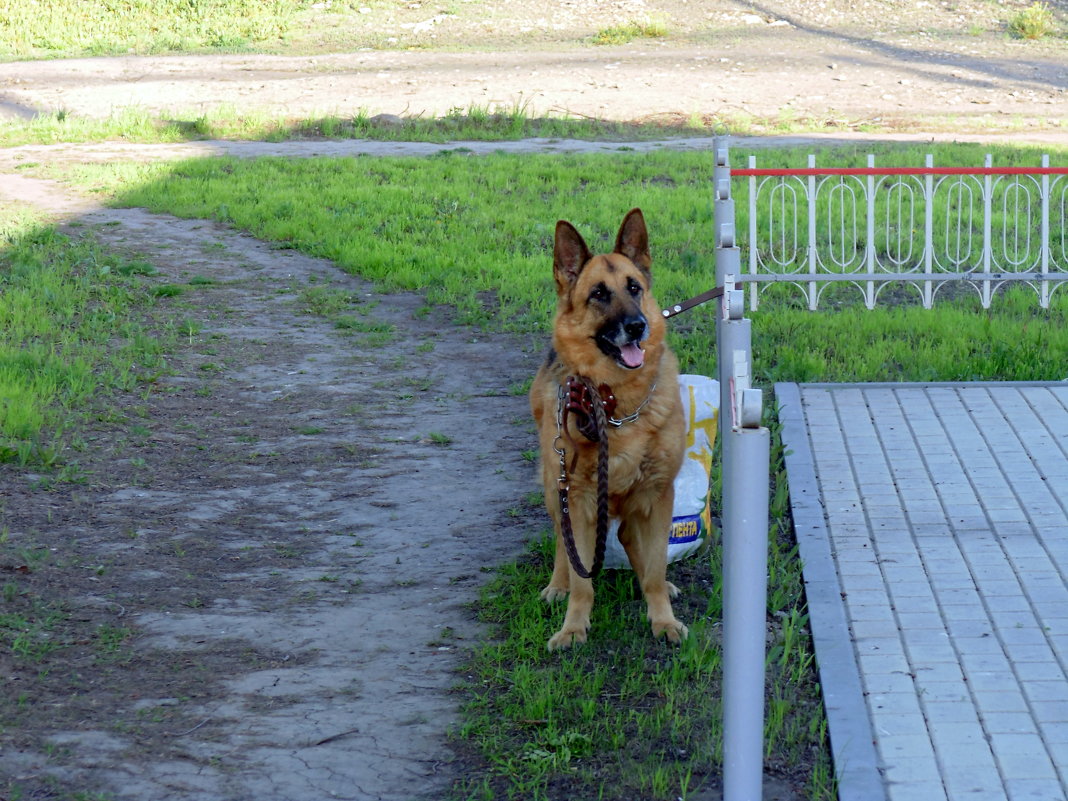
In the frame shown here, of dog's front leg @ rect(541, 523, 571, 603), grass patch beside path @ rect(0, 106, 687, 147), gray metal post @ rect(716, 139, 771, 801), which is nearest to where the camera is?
gray metal post @ rect(716, 139, 771, 801)

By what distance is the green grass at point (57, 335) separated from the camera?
20.5 ft

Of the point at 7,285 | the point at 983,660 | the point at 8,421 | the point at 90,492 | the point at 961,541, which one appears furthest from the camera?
the point at 7,285

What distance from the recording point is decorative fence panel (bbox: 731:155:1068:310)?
8484 mm

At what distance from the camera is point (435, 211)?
11250mm

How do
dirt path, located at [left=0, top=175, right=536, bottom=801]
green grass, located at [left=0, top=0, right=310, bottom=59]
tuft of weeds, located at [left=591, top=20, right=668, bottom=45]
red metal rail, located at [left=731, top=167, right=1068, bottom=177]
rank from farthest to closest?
1. green grass, located at [left=0, top=0, right=310, bottom=59]
2. tuft of weeds, located at [left=591, top=20, right=668, bottom=45]
3. red metal rail, located at [left=731, top=167, right=1068, bottom=177]
4. dirt path, located at [left=0, top=175, right=536, bottom=801]

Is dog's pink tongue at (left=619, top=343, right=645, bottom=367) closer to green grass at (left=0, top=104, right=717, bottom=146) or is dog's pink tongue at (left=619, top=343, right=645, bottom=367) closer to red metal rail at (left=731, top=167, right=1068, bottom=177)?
red metal rail at (left=731, top=167, right=1068, bottom=177)

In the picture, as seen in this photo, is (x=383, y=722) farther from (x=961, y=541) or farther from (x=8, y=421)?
(x=8, y=421)

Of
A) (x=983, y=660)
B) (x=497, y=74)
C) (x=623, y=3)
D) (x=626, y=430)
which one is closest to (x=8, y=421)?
(x=626, y=430)

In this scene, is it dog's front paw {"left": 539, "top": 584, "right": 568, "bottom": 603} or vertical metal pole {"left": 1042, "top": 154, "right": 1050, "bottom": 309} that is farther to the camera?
Answer: vertical metal pole {"left": 1042, "top": 154, "right": 1050, "bottom": 309}

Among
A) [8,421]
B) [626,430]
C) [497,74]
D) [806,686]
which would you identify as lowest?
[806,686]

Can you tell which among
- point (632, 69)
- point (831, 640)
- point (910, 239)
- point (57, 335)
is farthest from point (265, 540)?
point (632, 69)

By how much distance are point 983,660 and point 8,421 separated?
4.92m

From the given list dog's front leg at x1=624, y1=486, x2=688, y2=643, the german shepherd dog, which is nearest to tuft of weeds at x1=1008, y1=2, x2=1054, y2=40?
the german shepherd dog

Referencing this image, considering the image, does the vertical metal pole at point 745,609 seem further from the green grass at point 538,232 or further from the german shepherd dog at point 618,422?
the green grass at point 538,232
